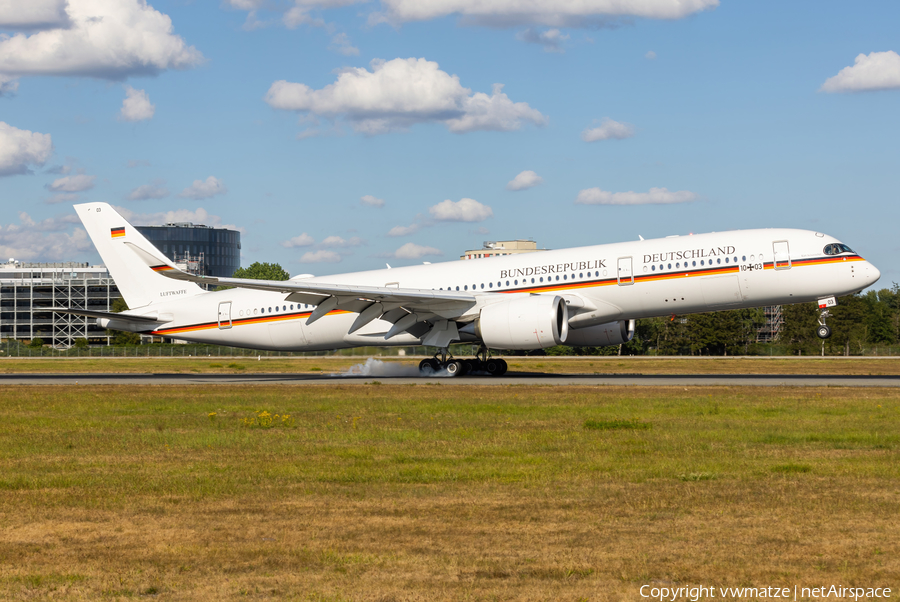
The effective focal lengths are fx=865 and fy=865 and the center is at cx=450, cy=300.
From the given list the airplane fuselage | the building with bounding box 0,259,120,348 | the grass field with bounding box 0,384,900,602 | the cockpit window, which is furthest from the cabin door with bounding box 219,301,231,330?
the building with bounding box 0,259,120,348

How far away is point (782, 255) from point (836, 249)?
180cm

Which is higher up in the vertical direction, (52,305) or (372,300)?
(52,305)

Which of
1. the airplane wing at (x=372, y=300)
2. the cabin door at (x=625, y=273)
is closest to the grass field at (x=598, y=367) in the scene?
the airplane wing at (x=372, y=300)

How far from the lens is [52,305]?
156 meters

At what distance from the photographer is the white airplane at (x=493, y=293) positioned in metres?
29.7

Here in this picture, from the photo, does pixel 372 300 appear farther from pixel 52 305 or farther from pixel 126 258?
pixel 52 305

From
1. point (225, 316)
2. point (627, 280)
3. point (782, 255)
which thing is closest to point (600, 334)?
point (627, 280)

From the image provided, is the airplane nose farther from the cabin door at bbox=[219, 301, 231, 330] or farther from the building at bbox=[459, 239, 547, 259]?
the building at bbox=[459, 239, 547, 259]

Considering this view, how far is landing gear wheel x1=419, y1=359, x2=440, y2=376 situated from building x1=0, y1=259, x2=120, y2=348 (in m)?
130

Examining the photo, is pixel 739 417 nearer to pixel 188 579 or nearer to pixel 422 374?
pixel 188 579

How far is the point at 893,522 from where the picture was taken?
8852 millimetres

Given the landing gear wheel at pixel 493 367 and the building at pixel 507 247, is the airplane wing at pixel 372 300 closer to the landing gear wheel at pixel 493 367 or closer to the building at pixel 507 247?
the landing gear wheel at pixel 493 367

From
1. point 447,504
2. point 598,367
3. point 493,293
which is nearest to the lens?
point 447,504

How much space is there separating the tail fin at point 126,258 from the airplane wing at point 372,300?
13.3 ft
